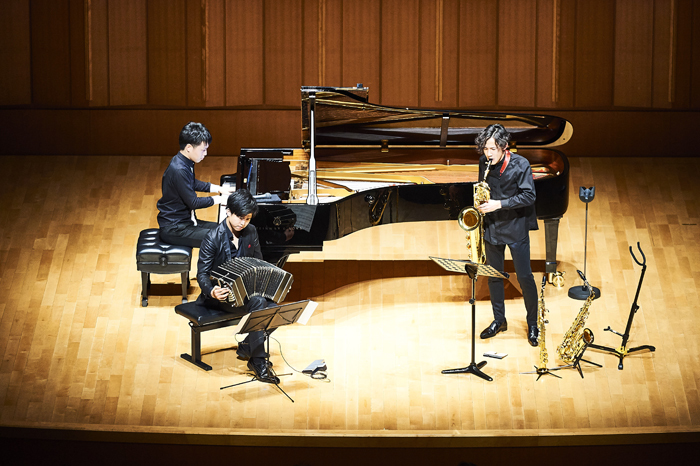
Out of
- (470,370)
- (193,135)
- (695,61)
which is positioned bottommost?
(470,370)

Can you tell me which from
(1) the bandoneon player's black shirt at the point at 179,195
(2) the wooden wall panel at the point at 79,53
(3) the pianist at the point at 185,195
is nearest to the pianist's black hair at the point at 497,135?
(3) the pianist at the point at 185,195

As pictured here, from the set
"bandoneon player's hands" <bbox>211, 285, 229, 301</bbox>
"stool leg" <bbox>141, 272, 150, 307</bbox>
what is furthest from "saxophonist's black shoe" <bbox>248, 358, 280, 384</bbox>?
"stool leg" <bbox>141, 272, 150, 307</bbox>

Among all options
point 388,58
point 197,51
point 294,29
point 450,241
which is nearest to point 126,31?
point 197,51

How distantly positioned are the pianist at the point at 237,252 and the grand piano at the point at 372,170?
429mm

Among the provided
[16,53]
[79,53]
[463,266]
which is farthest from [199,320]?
[16,53]

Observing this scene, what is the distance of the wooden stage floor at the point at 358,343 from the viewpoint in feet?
15.2

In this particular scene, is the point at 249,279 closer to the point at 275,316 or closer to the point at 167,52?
the point at 275,316

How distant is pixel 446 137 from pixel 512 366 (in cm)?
204

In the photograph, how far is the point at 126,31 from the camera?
800 cm

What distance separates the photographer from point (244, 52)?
8102mm

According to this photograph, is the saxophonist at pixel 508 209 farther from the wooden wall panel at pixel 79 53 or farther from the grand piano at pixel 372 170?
the wooden wall panel at pixel 79 53

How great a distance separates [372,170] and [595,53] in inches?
121

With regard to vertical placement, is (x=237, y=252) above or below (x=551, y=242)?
above

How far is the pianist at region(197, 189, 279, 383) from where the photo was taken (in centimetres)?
472
